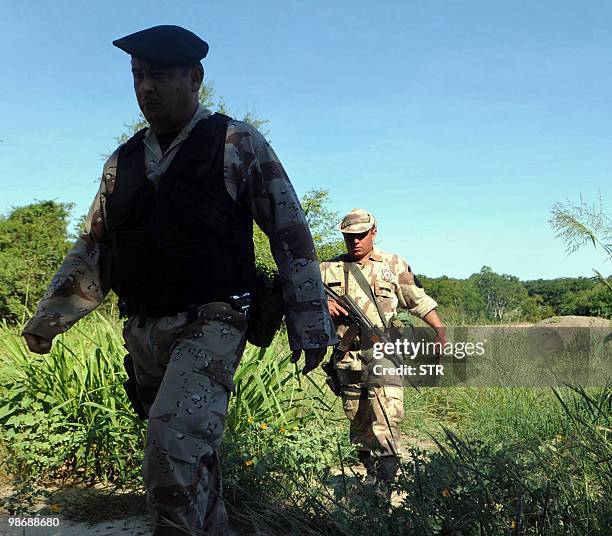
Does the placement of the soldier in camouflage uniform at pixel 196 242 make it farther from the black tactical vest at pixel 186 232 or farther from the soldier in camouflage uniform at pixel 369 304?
the soldier in camouflage uniform at pixel 369 304

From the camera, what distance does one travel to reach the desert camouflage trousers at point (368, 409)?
475 cm

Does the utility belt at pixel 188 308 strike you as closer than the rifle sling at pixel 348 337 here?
Yes

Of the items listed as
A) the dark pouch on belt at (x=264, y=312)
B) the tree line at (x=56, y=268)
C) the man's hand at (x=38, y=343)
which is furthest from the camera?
the tree line at (x=56, y=268)

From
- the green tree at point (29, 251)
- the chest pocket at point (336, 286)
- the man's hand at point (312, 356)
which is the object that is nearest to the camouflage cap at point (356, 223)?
the chest pocket at point (336, 286)

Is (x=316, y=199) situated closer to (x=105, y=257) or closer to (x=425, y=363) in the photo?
(x=425, y=363)

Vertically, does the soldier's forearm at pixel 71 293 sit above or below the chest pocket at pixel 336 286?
below

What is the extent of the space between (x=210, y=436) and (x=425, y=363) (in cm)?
585

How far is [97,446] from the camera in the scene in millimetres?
4578

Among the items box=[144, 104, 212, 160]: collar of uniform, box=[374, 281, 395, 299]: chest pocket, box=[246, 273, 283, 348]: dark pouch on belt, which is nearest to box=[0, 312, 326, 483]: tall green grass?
box=[374, 281, 395, 299]: chest pocket

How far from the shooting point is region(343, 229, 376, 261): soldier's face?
5039 mm

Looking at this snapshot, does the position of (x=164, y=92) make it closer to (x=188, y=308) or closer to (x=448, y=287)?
(x=188, y=308)

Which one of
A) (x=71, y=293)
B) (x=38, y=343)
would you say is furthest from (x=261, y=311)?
(x=38, y=343)

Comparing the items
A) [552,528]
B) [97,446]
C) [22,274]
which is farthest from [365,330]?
[22,274]

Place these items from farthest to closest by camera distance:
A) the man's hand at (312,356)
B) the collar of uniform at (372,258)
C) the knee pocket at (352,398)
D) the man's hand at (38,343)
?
1. the collar of uniform at (372,258)
2. the knee pocket at (352,398)
3. the man's hand at (38,343)
4. the man's hand at (312,356)
